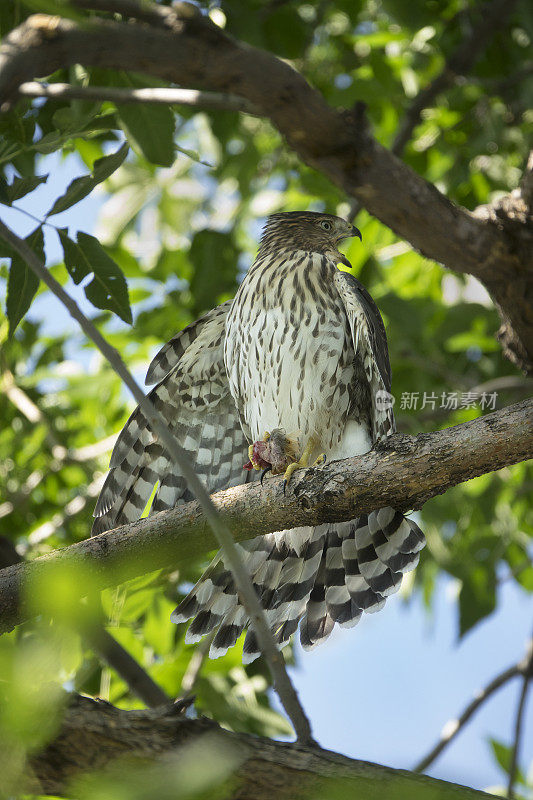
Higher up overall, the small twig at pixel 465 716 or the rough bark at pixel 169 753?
the rough bark at pixel 169 753

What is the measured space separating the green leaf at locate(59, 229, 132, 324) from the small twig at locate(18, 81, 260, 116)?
23.4 inches

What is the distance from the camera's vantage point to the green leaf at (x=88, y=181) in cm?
265

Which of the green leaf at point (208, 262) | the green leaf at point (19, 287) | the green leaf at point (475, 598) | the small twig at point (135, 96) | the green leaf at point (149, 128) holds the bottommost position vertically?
the green leaf at point (475, 598)

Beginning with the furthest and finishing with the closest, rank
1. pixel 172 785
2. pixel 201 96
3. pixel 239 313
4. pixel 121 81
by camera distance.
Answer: pixel 239 313, pixel 121 81, pixel 201 96, pixel 172 785

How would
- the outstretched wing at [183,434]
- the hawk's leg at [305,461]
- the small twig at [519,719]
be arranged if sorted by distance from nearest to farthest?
the hawk's leg at [305,461] → the small twig at [519,719] → the outstretched wing at [183,434]

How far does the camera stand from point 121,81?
3.25 m

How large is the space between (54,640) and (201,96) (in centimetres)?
170

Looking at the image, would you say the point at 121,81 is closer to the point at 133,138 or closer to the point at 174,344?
the point at 133,138

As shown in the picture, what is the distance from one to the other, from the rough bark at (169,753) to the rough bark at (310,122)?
1.62 meters

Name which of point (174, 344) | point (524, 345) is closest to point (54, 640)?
point (524, 345)

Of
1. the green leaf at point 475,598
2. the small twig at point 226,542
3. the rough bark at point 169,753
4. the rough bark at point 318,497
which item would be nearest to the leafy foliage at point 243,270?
the green leaf at point 475,598

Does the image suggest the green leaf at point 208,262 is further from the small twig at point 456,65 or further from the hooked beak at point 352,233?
the small twig at point 456,65

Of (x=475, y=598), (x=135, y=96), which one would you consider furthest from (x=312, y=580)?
(x=135, y=96)

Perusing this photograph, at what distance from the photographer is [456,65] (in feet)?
16.2
